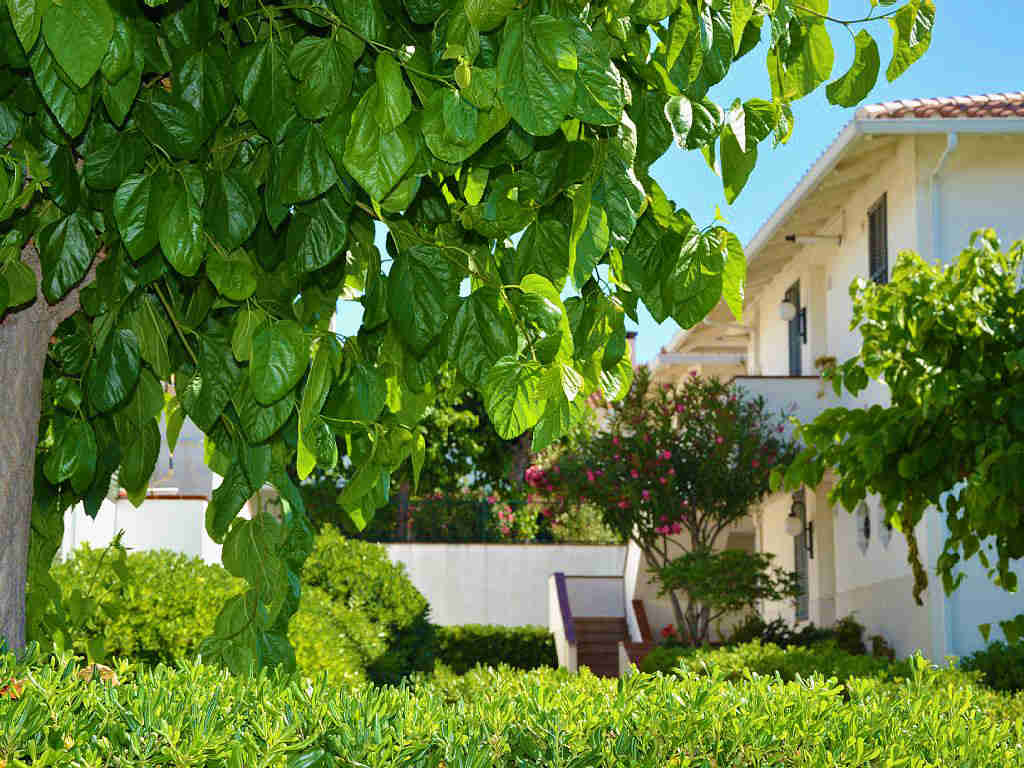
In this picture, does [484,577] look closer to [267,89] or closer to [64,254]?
[64,254]

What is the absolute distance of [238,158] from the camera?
2.62 m

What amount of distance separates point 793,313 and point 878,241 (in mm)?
2884

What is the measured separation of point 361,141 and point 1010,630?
6049 mm

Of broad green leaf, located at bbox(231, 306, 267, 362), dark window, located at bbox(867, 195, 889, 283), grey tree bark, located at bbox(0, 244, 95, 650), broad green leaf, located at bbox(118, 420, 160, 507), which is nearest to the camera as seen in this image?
broad green leaf, located at bbox(231, 306, 267, 362)

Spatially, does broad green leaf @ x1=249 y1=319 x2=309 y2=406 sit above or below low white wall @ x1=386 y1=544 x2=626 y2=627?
above

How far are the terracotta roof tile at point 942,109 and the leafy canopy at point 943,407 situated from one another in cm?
573

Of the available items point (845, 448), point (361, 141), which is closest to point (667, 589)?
point (845, 448)

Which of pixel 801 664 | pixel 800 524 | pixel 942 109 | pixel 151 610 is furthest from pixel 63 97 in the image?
pixel 800 524

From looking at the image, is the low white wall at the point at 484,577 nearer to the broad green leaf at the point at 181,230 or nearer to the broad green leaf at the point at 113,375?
the broad green leaf at the point at 113,375

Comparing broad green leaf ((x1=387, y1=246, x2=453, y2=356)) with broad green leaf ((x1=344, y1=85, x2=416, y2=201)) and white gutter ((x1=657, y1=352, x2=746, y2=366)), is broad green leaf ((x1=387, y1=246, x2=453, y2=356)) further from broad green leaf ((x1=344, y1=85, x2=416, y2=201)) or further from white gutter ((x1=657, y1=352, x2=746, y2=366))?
white gutter ((x1=657, y1=352, x2=746, y2=366))

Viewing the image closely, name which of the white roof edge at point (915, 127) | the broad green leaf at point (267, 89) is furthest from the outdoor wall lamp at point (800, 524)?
the broad green leaf at point (267, 89)

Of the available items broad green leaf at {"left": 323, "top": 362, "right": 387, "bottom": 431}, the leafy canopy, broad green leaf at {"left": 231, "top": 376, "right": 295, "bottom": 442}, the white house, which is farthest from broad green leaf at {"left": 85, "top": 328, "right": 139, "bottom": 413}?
the white house

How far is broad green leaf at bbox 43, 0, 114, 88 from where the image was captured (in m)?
Result: 1.77

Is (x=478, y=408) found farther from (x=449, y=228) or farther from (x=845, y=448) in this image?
(x=449, y=228)
